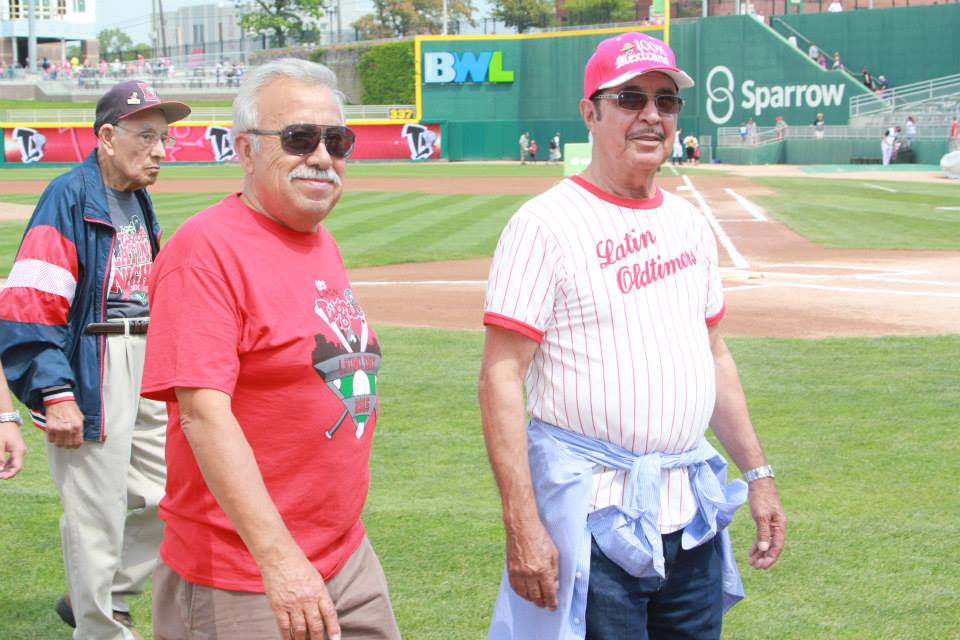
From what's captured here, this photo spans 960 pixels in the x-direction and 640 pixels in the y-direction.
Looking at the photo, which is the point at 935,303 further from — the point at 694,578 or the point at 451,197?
the point at 451,197

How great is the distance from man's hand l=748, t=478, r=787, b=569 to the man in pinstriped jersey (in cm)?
27

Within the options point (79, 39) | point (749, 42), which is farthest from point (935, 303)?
point (79, 39)

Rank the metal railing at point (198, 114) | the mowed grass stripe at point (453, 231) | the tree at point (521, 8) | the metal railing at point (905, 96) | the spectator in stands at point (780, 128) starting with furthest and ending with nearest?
the tree at point (521, 8)
the metal railing at point (198, 114)
the spectator in stands at point (780, 128)
the metal railing at point (905, 96)
the mowed grass stripe at point (453, 231)

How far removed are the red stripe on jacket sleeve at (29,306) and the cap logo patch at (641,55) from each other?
6.91 feet

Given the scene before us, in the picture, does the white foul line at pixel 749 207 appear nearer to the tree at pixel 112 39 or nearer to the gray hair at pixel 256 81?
the gray hair at pixel 256 81

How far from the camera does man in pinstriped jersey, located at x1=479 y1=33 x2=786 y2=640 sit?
286 centimetres

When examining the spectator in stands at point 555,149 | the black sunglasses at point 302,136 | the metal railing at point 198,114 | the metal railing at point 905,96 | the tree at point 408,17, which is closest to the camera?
the black sunglasses at point 302,136

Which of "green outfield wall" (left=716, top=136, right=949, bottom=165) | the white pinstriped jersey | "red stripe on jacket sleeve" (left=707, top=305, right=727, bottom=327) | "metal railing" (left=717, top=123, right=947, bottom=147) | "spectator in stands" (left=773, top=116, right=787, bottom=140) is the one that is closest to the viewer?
the white pinstriped jersey

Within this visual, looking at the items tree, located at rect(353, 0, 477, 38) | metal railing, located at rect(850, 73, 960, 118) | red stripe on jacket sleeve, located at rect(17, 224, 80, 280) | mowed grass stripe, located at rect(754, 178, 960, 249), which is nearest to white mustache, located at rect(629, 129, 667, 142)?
red stripe on jacket sleeve, located at rect(17, 224, 80, 280)

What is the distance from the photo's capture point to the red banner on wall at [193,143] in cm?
4909

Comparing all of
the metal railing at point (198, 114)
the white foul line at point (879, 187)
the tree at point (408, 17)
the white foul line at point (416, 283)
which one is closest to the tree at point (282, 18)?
the tree at point (408, 17)

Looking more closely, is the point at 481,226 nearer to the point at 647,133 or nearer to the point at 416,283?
the point at 416,283

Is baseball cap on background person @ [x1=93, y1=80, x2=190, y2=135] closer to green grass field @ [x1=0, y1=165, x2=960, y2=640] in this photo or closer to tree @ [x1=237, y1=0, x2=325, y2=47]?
green grass field @ [x1=0, y1=165, x2=960, y2=640]

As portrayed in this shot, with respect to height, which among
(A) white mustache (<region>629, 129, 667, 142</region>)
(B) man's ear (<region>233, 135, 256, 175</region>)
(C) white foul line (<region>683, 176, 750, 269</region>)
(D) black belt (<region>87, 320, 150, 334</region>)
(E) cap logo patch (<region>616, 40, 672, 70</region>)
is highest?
(E) cap logo patch (<region>616, 40, 672, 70</region>)
